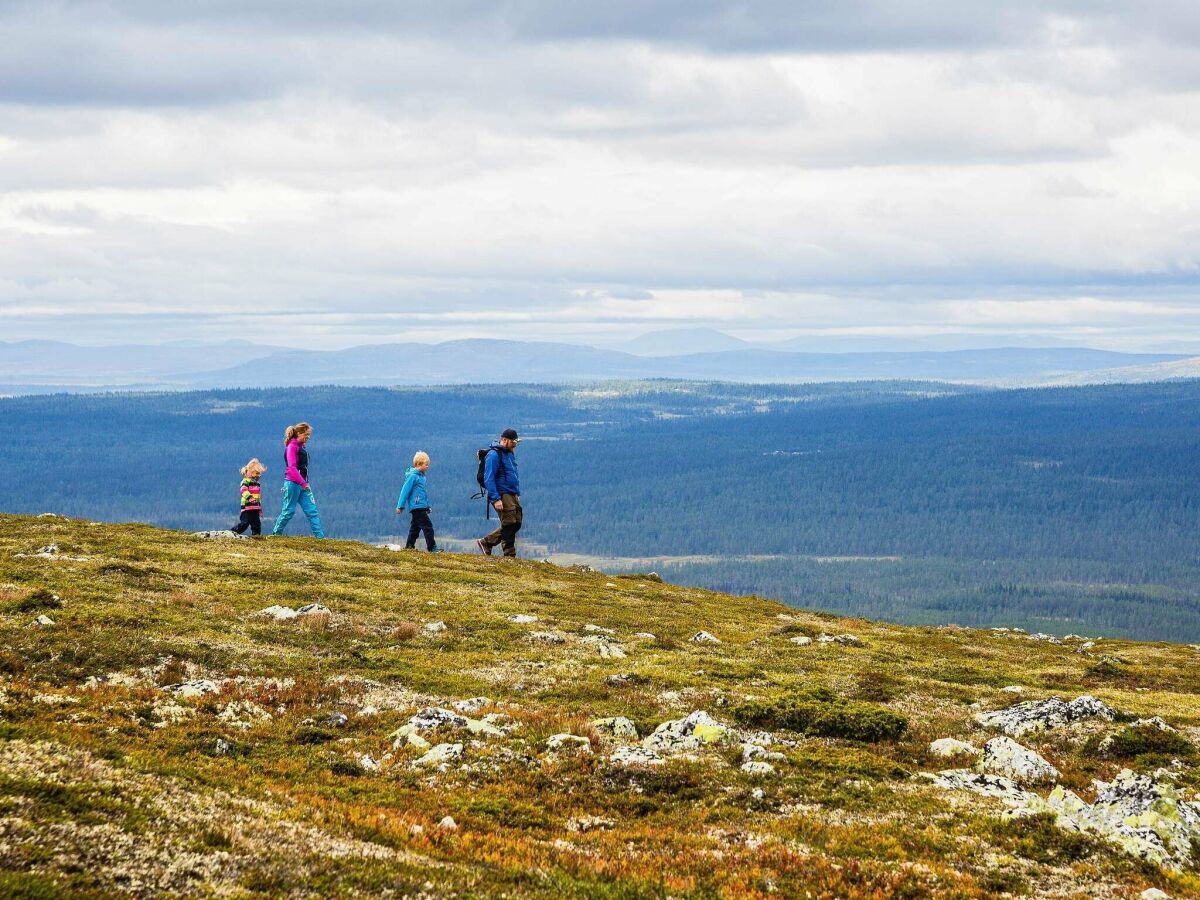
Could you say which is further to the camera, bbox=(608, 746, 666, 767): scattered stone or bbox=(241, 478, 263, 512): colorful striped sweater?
bbox=(241, 478, 263, 512): colorful striped sweater

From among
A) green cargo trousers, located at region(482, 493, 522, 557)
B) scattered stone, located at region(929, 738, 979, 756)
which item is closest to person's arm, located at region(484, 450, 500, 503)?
green cargo trousers, located at region(482, 493, 522, 557)

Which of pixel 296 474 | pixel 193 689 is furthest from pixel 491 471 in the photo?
pixel 193 689

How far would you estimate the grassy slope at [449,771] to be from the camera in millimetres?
11398

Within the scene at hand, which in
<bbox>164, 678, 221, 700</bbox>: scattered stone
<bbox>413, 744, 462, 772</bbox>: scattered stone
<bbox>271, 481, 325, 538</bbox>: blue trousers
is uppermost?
<bbox>271, 481, 325, 538</bbox>: blue trousers

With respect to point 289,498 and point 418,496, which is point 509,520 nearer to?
point 418,496

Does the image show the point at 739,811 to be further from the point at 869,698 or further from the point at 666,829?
the point at 869,698

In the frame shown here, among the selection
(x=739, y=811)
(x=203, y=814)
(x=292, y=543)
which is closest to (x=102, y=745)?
(x=203, y=814)

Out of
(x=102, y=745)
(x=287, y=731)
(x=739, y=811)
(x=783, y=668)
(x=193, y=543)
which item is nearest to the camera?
(x=102, y=745)

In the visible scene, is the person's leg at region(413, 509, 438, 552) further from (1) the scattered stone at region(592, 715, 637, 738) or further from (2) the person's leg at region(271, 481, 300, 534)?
(1) the scattered stone at region(592, 715, 637, 738)

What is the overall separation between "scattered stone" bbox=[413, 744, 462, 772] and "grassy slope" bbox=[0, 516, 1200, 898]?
0.74 feet

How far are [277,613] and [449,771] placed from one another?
45.5ft

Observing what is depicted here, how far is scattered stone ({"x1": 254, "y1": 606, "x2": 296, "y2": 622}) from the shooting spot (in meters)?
28.4

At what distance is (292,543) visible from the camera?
147 ft

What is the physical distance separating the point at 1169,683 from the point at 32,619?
Result: 33.6 metres
